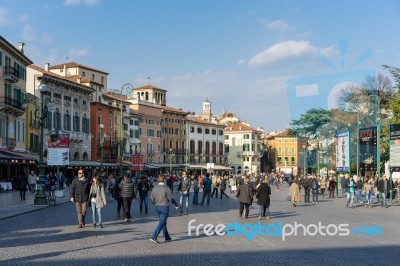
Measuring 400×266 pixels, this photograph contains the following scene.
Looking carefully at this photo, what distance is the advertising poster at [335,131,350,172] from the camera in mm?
38250

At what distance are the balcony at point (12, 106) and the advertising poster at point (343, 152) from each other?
2845 cm

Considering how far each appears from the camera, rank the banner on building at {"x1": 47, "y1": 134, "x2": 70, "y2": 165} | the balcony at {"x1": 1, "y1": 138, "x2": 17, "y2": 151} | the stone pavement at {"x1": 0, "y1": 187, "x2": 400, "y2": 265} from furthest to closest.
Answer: the balcony at {"x1": 1, "y1": 138, "x2": 17, "y2": 151} < the banner on building at {"x1": 47, "y1": 134, "x2": 70, "y2": 165} < the stone pavement at {"x1": 0, "y1": 187, "x2": 400, "y2": 265}

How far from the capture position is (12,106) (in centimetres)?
5203

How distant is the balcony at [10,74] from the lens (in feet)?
168

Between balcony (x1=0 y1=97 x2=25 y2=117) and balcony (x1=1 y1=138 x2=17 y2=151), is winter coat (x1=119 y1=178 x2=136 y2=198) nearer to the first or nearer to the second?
balcony (x1=0 y1=97 x2=25 y2=117)

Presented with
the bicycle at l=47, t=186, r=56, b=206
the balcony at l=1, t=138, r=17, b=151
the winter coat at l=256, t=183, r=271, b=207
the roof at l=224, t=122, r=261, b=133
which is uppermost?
the roof at l=224, t=122, r=261, b=133

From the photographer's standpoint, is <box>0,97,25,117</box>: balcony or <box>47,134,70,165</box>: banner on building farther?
<box>0,97,25,117</box>: balcony

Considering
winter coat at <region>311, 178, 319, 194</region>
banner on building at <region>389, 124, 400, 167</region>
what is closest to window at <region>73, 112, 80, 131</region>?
winter coat at <region>311, 178, 319, 194</region>

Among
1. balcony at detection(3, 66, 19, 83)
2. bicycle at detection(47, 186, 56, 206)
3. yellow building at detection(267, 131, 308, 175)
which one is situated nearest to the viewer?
bicycle at detection(47, 186, 56, 206)

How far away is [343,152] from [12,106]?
2943cm

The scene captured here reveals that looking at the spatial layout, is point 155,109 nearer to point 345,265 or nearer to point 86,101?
point 86,101

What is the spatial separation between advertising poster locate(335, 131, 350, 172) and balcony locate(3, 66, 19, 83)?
28850mm

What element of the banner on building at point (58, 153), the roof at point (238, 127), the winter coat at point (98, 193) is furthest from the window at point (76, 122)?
the roof at point (238, 127)

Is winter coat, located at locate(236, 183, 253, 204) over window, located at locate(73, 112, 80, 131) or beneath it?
beneath
